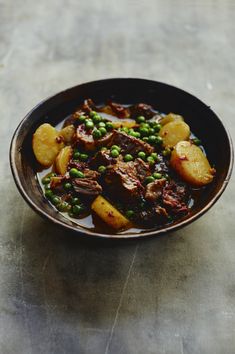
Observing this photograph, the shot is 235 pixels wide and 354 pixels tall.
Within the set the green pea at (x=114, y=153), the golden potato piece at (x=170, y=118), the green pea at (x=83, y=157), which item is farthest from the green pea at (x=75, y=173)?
the golden potato piece at (x=170, y=118)

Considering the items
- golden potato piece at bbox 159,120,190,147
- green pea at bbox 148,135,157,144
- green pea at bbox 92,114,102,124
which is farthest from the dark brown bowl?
green pea at bbox 148,135,157,144

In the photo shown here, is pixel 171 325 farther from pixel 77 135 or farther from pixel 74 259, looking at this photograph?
pixel 77 135

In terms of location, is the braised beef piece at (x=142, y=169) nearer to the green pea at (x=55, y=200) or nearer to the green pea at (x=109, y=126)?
the green pea at (x=109, y=126)

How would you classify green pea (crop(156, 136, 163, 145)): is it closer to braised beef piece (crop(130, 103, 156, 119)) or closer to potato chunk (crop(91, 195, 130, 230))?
braised beef piece (crop(130, 103, 156, 119))

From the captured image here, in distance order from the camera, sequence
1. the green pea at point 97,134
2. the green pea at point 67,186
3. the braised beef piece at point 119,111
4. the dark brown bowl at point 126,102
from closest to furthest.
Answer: the dark brown bowl at point 126,102
the green pea at point 67,186
the green pea at point 97,134
the braised beef piece at point 119,111

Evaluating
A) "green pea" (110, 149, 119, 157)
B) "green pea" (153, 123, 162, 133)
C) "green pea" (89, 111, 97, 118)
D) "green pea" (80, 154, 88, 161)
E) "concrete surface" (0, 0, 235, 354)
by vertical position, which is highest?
"green pea" (89, 111, 97, 118)
